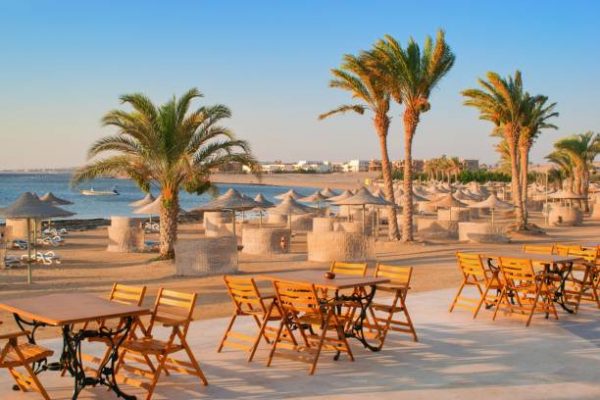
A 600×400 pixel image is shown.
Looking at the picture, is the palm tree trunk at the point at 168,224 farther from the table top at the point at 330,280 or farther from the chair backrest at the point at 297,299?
the chair backrest at the point at 297,299

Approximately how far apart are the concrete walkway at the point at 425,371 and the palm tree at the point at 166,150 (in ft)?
30.9

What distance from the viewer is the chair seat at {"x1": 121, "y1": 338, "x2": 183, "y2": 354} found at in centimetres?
551

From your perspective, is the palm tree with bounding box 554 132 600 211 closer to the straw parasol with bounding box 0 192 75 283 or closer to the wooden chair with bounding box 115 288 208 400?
the straw parasol with bounding box 0 192 75 283

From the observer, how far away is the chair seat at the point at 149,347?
551 cm

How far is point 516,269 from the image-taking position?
8695 millimetres

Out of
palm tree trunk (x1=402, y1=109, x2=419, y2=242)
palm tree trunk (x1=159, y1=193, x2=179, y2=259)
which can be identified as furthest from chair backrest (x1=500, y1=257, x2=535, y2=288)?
palm tree trunk (x1=402, y1=109, x2=419, y2=242)

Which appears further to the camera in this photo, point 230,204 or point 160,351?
point 230,204

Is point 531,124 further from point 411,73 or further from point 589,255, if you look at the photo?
point 589,255

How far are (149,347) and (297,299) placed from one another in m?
1.56

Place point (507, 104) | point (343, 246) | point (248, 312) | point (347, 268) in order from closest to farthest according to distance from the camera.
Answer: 1. point (248, 312)
2. point (347, 268)
3. point (343, 246)
4. point (507, 104)

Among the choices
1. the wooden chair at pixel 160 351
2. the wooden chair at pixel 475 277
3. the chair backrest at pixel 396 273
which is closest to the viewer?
the wooden chair at pixel 160 351

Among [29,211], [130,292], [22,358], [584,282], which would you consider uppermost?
[29,211]

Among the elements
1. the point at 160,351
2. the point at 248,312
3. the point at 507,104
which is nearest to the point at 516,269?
the point at 248,312

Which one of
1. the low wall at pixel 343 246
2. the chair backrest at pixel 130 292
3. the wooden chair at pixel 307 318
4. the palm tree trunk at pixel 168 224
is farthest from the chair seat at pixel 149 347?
the palm tree trunk at pixel 168 224
